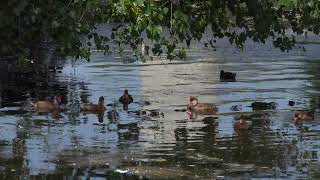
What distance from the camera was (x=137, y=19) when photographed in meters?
6.75

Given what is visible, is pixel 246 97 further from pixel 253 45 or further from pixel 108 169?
pixel 253 45

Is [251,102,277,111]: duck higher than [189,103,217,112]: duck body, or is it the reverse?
[189,103,217,112]: duck body

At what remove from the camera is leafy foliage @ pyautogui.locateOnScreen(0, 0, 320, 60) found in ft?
22.1

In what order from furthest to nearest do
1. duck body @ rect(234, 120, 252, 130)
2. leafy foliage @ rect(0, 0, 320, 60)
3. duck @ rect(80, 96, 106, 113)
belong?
duck @ rect(80, 96, 106, 113) < duck body @ rect(234, 120, 252, 130) < leafy foliage @ rect(0, 0, 320, 60)

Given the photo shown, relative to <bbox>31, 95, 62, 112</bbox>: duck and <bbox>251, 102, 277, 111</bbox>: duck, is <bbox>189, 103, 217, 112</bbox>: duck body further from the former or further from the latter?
<bbox>31, 95, 62, 112</bbox>: duck

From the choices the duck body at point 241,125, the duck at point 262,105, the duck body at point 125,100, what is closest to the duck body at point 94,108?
the duck body at point 125,100

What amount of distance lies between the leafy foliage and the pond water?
4407 mm

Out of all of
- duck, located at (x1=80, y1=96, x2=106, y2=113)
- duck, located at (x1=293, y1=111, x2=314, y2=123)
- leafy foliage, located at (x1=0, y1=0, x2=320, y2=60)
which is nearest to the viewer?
leafy foliage, located at (x1=0, y1=0, x2=320, y2=60)

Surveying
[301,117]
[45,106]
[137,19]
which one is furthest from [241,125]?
[137,19]

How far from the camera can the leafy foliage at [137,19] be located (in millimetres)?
6750

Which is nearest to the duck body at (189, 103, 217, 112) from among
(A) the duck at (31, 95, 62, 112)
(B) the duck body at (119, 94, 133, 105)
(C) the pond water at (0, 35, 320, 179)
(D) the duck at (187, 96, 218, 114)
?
Answer: (D) the duck at (187, 96, 218, 114)

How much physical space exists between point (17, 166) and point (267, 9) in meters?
7.64

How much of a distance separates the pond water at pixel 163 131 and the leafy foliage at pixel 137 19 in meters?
4.41

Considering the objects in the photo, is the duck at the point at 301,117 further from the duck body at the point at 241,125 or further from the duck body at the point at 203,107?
the duck body at the point at 203,107
